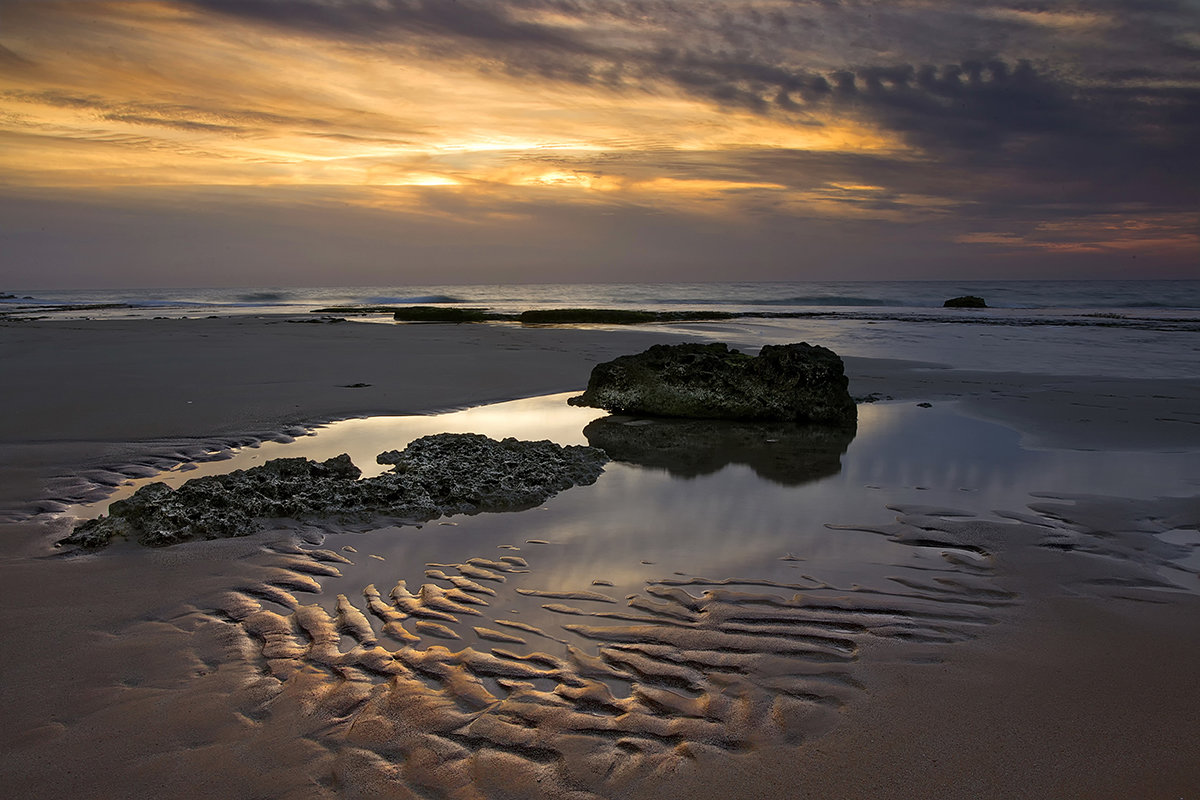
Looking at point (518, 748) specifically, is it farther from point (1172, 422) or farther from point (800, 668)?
point (1172, 422)

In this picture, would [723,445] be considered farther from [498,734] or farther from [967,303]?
[967,303]

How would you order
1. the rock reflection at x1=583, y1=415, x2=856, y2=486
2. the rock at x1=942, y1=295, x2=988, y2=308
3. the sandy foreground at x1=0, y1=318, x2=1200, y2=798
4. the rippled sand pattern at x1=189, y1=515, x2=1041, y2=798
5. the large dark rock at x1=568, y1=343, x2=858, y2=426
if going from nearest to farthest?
the sandy foreground at x1=0, y1=318, x2=1200, y2=798 < the rippled sand pattern at x1=189, y1=515, x2=1041, y2=798 < the rock reflection at x1=583, y1=415, x2=856, y2=486 < the large dark rock at x1=568, y1=343, x2=858, y2=426 < the rock at x1=942, y1=295, x2=988, y2=308

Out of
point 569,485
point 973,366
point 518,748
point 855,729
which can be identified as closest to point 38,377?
point 569,485

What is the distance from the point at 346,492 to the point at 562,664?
2404 mm

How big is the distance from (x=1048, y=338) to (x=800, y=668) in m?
21.0

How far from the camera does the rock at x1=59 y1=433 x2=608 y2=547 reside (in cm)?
411

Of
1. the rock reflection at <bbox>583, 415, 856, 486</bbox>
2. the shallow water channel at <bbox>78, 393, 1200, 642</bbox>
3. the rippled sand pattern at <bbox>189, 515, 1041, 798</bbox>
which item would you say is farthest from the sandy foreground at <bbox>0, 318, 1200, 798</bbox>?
the rock reflection at <bbox>583, 415, 856, 486</bbox>

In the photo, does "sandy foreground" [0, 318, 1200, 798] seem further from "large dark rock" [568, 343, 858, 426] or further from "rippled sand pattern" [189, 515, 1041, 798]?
"large dark rock" [568, 343, 858, 426]

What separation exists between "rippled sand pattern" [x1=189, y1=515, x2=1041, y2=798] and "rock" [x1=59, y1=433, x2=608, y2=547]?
680 mm

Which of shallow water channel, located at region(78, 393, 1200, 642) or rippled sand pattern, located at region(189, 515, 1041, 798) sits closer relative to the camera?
rippled sand pattern, located at region(189, 515, 1041, 798)

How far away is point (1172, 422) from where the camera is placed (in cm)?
783

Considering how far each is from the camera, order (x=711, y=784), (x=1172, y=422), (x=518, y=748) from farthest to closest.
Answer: (x=1172, y=422) → (x=518, y=748) → (x=711, y=784)

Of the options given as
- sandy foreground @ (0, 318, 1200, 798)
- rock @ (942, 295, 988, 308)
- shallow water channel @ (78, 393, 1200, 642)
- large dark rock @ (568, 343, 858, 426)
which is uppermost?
rock @ (942, 295, 988, 308)

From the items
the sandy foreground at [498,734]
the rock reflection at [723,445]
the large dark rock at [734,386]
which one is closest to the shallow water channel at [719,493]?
the rock reflection at [723,445]
